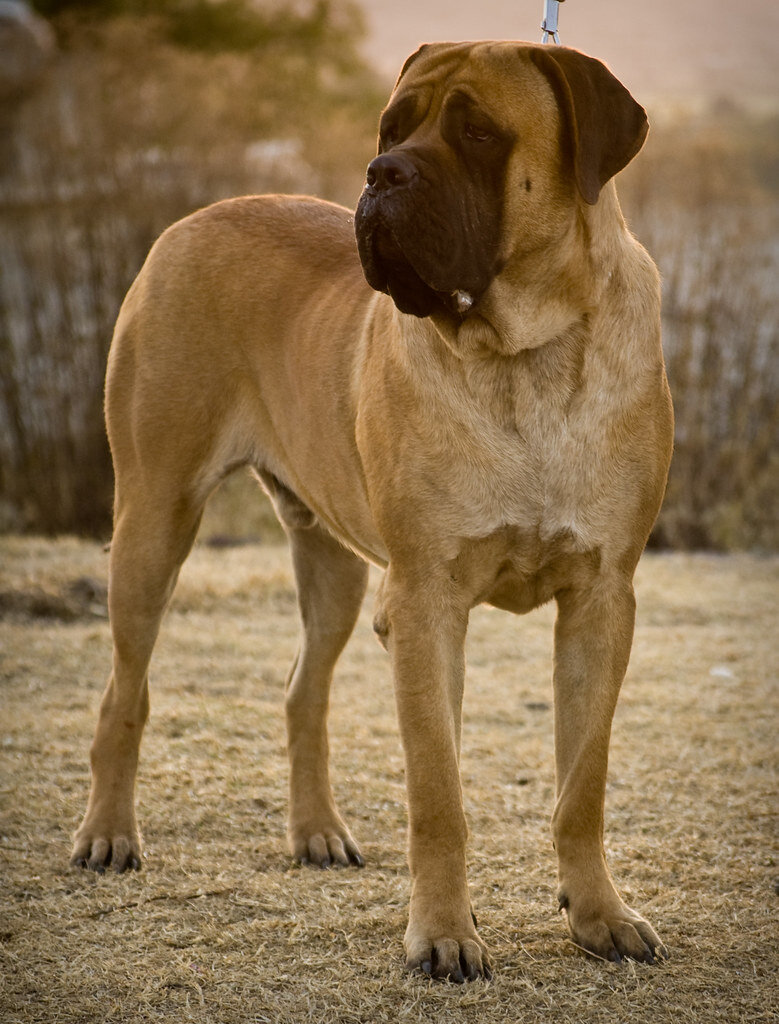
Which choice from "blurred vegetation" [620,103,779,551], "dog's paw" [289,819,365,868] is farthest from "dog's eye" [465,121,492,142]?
"blurred vegetation" [620,103,779,551]

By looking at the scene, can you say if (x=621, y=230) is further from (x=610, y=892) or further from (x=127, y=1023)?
(x=127, y=1023)

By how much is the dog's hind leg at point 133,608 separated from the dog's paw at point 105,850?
0.22 feet

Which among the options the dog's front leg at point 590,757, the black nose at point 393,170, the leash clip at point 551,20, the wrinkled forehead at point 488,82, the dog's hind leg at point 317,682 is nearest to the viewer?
the black nose at point 393,170

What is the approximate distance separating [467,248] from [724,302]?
19.5ft

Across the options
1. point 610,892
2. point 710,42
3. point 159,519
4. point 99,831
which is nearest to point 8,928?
point 99,831

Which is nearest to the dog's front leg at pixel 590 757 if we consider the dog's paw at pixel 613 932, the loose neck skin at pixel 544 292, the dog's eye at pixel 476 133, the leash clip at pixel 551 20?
the dog's paw at pixel 613 932

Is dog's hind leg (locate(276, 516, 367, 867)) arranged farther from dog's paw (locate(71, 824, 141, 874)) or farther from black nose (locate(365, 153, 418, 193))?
black nose (locate(365, 153, 418, 193))

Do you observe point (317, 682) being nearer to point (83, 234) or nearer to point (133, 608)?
point (133, 608)

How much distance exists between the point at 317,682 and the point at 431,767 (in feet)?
3.35

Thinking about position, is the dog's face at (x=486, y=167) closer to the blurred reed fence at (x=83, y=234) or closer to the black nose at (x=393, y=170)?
the black nose at (x=393, y=170)

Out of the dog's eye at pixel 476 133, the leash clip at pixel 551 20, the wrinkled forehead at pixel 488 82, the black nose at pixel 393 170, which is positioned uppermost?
the leash clip at pixel 551 20

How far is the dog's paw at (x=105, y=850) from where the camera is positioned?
3.27 metres

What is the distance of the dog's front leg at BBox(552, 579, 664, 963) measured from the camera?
272 centimetres

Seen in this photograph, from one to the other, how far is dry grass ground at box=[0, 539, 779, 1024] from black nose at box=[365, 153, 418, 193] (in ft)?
5.58
